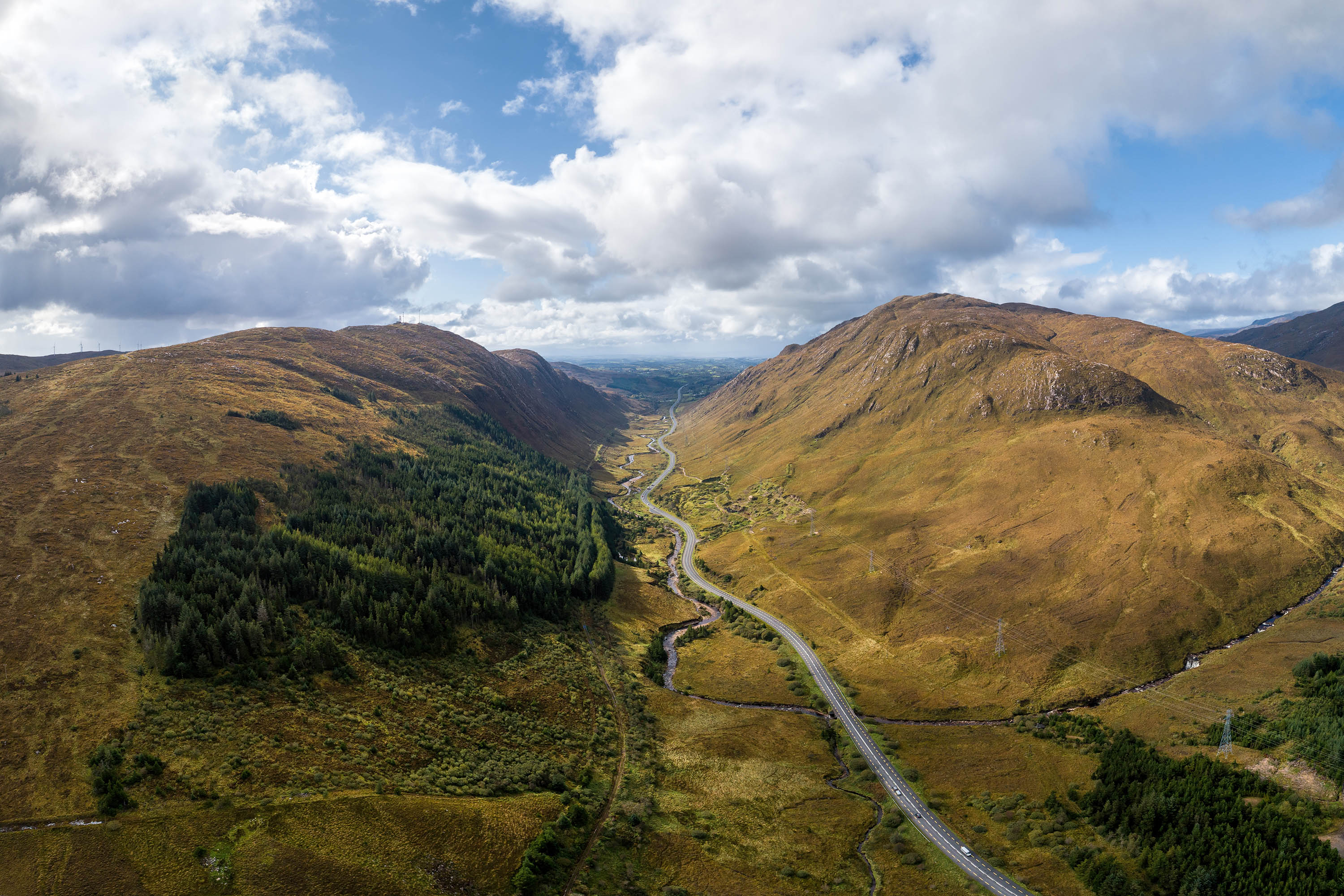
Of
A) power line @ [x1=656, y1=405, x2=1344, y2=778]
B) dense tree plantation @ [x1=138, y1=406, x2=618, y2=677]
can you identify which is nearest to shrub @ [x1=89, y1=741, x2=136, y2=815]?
dense tree plantation @ [x1=138, y1=406, x2=618, y2=677]

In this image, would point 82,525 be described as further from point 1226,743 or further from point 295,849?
point 1226,743

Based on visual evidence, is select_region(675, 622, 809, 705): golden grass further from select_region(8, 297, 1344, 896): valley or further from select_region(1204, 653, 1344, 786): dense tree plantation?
select_region(1204, 653, 1344, 786): dense tree plantation

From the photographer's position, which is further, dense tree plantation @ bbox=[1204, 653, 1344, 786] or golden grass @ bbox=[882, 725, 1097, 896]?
dense tree plantation @ bbox=[1204, 653, 1344, 786]

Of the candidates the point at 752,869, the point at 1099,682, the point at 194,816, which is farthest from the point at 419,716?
the point at 1099,682

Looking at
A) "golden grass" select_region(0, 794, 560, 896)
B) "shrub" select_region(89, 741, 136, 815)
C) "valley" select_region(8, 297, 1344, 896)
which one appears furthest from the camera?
"valley" select_region(8, 297, 1344, 896)

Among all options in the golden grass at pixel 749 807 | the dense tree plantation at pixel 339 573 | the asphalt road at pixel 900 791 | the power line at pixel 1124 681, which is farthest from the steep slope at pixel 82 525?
the power line at pixel 1124 681

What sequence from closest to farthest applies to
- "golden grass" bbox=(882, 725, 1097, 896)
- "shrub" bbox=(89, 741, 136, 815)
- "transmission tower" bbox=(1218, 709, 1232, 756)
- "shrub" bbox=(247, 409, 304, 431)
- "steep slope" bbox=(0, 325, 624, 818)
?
"shrub" bbox=(89, 741, 136, 815)
"steep slope" bbox=(0, 325, 624, 818)
"golden grass" bbox=(882, 725, 1097, 896)
"transmission tower" bbox=(1218, 709, 1232, 756)
"shrub" bbox=(247, 409, 304, 431)
